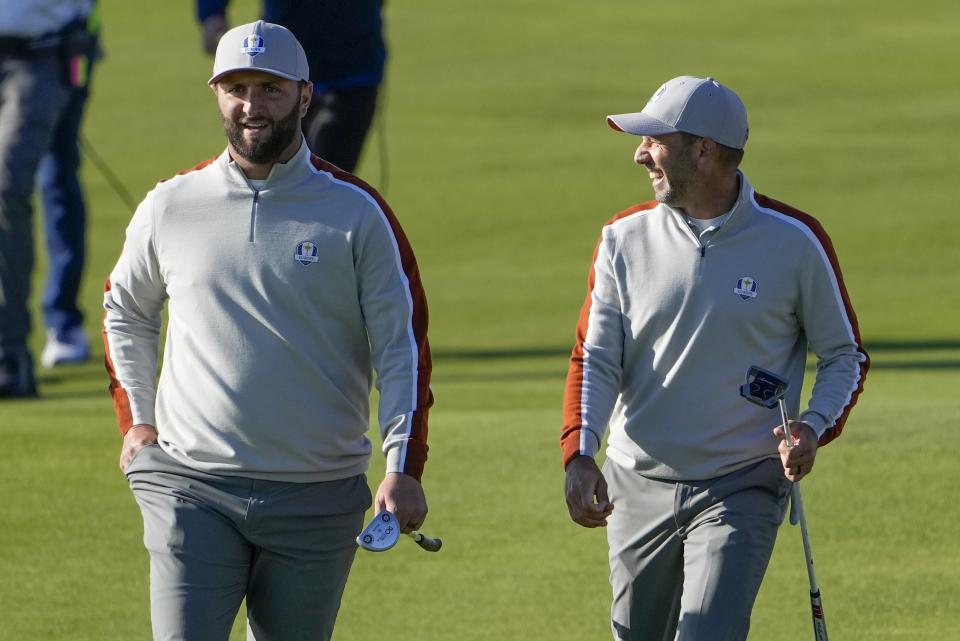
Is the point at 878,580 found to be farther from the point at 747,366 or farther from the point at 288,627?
the point at 288,627

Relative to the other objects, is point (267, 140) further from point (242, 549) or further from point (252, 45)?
point (242, 549)

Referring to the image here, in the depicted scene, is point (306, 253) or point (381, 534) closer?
point (381, 534)

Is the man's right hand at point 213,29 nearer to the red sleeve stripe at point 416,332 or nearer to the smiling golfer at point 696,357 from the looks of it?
the smiling golfer at point 696,357

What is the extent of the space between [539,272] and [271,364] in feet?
40.2

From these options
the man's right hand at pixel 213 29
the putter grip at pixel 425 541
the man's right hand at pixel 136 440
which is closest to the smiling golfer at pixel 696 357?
the putter grip at pixel 425 541

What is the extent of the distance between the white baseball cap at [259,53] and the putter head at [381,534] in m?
1.22

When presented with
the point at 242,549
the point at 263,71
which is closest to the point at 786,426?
the point at 242,549

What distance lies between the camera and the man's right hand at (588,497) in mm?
5582

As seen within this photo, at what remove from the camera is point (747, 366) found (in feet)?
18.9

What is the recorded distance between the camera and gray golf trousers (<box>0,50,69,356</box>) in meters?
11.5

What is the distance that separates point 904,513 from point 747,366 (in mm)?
3129

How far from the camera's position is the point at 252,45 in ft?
18.0

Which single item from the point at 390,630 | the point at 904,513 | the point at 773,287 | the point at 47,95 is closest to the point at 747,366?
the point at 773,287

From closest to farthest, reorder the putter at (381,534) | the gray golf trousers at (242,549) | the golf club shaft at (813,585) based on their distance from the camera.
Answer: the putter at (381,534) → the gray golf trousers at (242,549) → the golf club shaft at (813,585)
